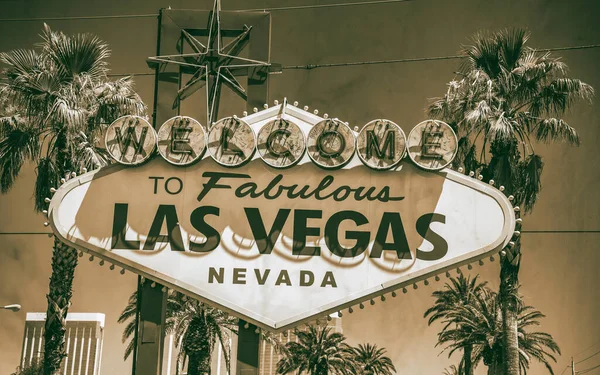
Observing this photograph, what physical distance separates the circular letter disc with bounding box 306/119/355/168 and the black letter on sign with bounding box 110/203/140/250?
3.98 meters

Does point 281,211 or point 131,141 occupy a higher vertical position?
point 131,141

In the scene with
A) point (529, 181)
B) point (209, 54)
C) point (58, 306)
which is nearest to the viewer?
A: point (209, 54)

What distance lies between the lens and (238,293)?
57.6 feet

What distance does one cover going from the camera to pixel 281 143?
60.2 ft

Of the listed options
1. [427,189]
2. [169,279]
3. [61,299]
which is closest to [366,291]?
[427,189]

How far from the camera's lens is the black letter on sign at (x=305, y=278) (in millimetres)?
17594

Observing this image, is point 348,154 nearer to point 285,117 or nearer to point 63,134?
point 285,117

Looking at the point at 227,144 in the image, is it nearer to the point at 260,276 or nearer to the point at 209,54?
the point at 209,54

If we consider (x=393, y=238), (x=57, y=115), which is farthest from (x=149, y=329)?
(x=57, y=115)

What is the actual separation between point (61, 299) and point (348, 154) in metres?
11.8

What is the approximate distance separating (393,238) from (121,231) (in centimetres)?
551

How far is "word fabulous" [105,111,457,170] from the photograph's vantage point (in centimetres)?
1822

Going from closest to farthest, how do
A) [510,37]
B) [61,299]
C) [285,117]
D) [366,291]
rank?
1. [366,291]
2. [285,117]
3. [61,299]
4. [510,37]

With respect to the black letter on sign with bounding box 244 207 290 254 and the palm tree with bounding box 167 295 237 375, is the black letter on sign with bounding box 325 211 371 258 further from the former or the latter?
the palm tree with bounding box 167 295 237 375
